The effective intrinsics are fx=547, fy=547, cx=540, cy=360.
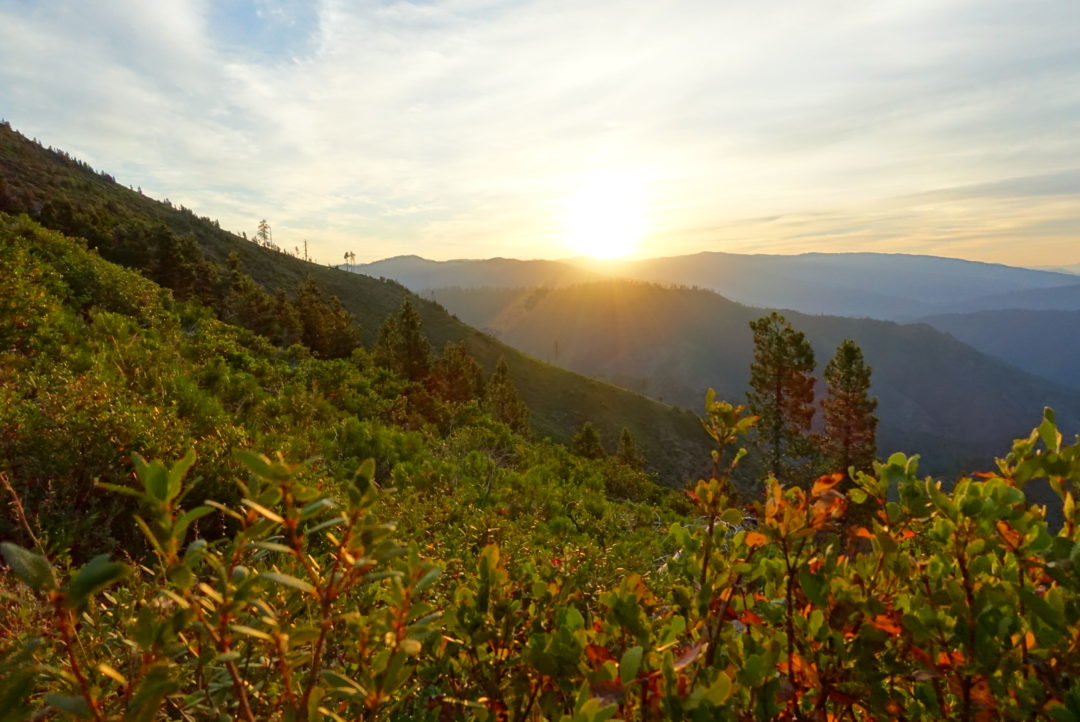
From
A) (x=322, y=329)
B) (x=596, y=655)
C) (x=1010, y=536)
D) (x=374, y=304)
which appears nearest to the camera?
(x=596, y=655)

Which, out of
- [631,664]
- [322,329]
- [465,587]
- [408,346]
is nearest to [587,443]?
[408,346]

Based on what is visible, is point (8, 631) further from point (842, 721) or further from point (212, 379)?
point (212, 379)

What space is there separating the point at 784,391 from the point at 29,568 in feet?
97.9

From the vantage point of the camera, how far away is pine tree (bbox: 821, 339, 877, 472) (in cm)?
2562

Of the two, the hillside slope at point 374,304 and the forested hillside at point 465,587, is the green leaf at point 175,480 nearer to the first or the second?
the forested hillside at point 465,587

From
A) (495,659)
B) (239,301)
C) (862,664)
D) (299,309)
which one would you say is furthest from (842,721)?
(299,309)

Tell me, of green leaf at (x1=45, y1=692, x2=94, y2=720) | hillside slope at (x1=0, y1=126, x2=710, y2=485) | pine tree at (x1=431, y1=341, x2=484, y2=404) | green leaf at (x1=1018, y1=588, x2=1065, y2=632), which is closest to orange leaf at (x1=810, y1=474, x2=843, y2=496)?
green leaf at (x1=1018, y1=588, x2=1065, y2=632)

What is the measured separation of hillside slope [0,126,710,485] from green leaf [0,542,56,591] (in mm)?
42547

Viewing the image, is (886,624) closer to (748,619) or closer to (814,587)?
(814,587)

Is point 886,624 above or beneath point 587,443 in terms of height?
above

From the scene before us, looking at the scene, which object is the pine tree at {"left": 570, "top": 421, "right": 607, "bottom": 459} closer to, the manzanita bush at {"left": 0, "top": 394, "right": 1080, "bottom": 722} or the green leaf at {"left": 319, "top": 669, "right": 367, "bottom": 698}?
the manzanita bush at {"left": 0, "top": 394, "right": 1080, "bottom": 722}

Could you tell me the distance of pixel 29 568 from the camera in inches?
34.6

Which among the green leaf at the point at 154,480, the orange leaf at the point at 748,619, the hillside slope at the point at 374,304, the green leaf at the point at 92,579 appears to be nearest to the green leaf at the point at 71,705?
the green leaf at the point at 92,579

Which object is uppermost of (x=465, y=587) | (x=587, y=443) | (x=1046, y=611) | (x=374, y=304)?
(x=374, y=304)
